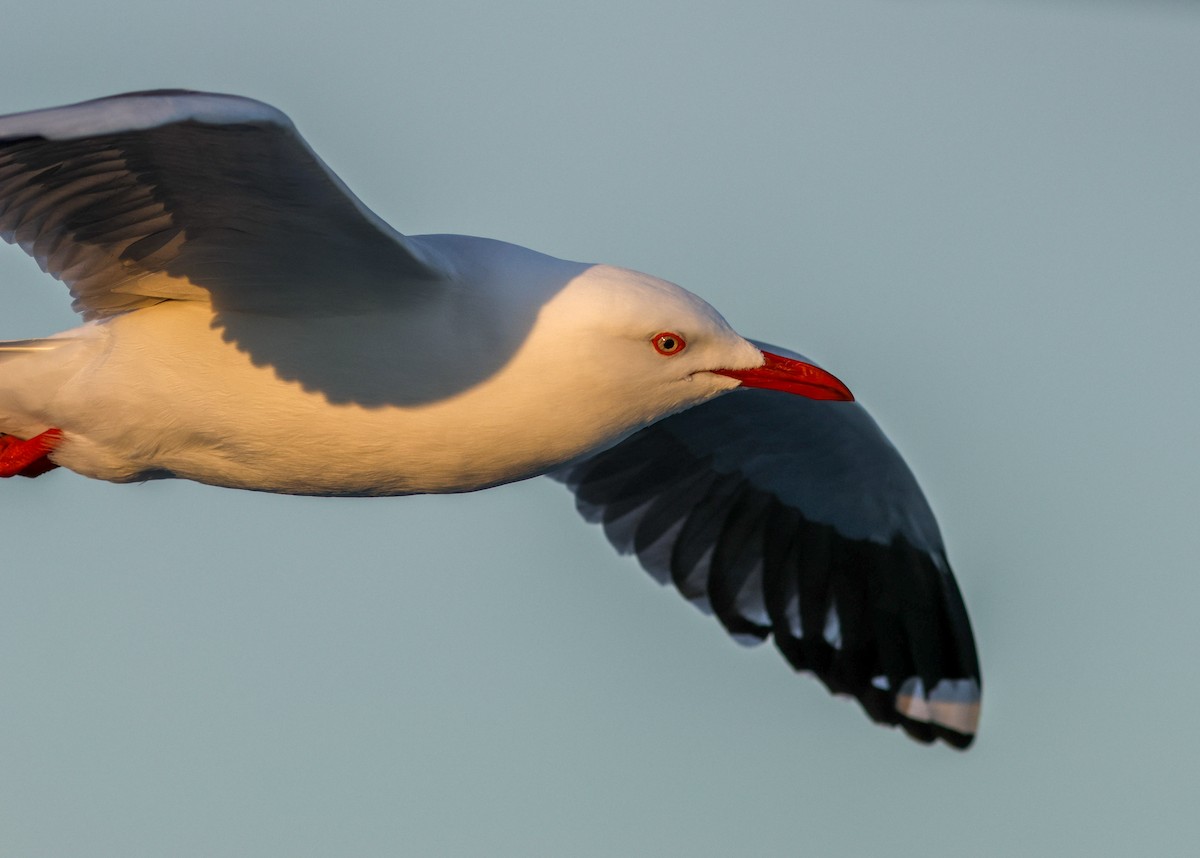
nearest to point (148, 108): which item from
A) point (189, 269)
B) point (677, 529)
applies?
point (189, 269)

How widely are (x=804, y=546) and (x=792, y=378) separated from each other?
2.69 meters

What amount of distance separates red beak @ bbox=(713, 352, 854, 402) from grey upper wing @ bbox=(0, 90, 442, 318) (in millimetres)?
1112

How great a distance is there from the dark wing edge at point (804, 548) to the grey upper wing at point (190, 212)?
9.06 feet

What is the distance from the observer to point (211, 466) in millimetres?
6324

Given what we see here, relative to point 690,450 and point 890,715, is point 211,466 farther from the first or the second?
point 890,715

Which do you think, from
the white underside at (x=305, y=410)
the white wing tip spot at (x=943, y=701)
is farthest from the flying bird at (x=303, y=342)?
the white wing tip spot at (x=943, y=701)

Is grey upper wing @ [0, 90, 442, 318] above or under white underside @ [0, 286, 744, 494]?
above

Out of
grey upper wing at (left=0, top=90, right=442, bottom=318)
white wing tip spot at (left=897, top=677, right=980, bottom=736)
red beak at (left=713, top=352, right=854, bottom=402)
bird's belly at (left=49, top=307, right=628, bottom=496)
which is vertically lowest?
white wing tip spot at (left=897, top=677, right=980, bottom=736)

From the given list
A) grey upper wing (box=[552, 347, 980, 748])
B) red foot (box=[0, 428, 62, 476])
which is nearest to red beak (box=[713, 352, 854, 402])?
grey upper wing (box=[552, 347, 980, 748])

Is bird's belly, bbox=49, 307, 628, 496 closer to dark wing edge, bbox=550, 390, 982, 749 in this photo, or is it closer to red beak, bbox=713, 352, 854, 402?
red beak, bbox=713, 352, 854, 402

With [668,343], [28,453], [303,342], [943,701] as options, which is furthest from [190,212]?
[943,701]

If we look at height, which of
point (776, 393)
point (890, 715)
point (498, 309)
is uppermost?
point (776, 393)

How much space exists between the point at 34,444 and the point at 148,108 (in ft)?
6.84

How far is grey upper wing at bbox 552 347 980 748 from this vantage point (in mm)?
8523
